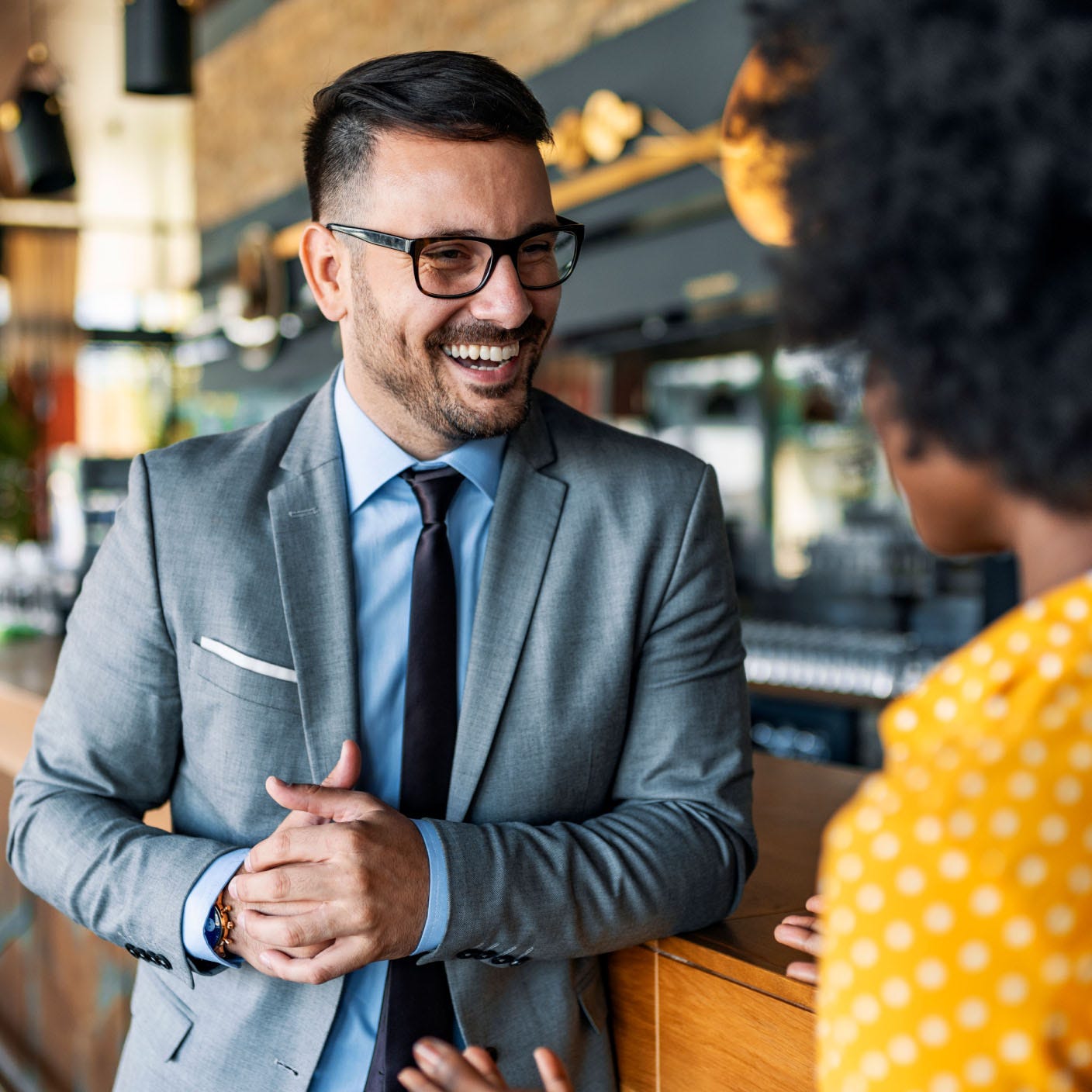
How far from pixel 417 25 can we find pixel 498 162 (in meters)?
4.70

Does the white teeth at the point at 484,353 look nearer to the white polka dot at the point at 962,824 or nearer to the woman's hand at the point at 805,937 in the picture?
the woman's hand at the point at 805,937

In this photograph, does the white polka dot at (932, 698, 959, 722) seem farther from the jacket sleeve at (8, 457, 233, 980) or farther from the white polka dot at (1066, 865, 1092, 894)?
the jacket sleeve at (8, 457, 233, 980)

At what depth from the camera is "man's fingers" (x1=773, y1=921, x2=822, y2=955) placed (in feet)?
3.81

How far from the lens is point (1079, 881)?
1.88 ft

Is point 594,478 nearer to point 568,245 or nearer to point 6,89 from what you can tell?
point 568,245

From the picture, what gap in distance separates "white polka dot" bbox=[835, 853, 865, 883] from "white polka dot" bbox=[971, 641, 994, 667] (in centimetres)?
13

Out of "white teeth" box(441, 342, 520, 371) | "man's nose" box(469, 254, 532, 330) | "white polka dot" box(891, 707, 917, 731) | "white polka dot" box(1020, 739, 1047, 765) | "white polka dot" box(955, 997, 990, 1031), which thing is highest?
"man's nose" box(469, 254, 532, 330)

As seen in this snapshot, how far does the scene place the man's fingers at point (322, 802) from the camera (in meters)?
1.13

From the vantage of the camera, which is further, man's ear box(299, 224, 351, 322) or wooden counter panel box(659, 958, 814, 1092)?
man's ear box(299, 224, 351, 322)

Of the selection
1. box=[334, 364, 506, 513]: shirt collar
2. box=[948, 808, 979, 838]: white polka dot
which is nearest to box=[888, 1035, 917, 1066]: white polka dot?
box=[948, 808, 979, 838]: white polka dot

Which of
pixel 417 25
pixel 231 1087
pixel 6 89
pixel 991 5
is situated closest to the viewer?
pixel 991 5

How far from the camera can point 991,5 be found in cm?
66

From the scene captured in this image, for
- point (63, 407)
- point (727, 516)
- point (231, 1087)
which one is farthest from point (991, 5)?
point (63, 407)

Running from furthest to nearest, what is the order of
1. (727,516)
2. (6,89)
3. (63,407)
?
(63,407)
(6,89)
(727,516)
